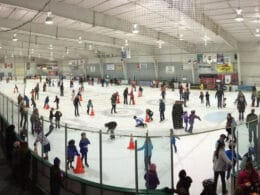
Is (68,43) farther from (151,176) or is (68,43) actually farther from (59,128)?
(151,176)

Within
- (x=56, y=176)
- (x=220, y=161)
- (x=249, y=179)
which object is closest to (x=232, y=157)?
(x=220, y=161)

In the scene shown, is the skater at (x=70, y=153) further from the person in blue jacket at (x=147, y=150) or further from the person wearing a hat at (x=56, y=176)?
the person in blue jacket at (x=147, y=150)

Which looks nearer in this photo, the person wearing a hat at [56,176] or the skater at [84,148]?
the person wearing a hat at [56,176]

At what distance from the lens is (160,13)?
55.7 ft

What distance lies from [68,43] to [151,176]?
1327 inches

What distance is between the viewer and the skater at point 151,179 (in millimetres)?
5845

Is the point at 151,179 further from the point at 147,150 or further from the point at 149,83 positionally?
the point at 149,83

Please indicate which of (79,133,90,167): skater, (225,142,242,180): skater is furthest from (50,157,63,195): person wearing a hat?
(225,142,242,180): skater

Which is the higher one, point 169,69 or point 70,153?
point 169,69

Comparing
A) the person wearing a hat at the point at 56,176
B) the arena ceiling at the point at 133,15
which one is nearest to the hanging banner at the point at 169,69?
the arena ceiling at the point at 133,15

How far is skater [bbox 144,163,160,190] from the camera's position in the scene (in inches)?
230

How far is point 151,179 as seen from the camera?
19.2ft

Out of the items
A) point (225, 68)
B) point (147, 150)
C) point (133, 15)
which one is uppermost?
point (133, 15)

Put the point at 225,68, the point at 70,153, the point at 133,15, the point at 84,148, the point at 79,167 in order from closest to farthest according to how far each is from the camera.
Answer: the point at 70,153 < the point at 79,167 < the point at 84,148 < the point at 133,15 < the point at 225,68
